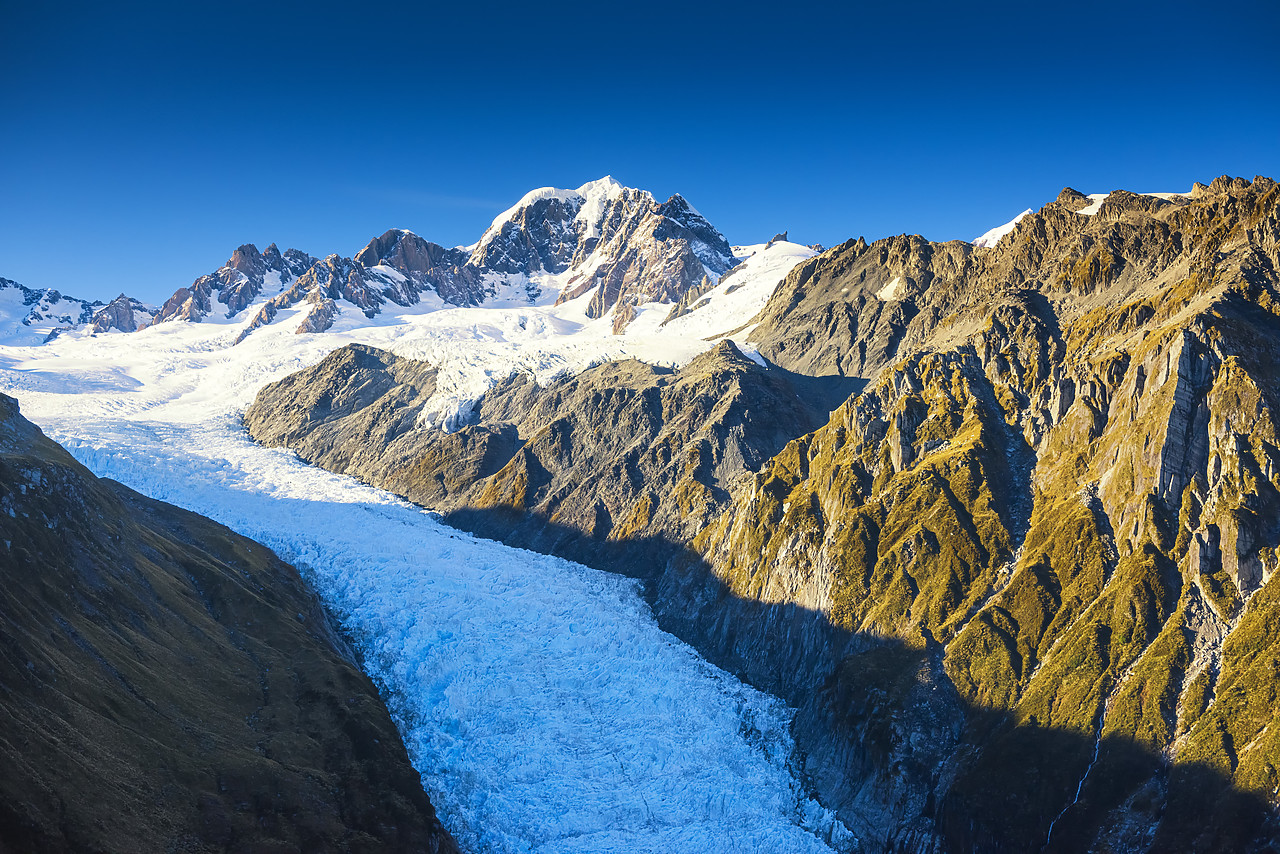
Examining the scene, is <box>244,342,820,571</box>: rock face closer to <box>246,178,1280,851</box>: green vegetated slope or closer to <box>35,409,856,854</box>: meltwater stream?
<box>246,178,1280,851</box>: green vegetated slope

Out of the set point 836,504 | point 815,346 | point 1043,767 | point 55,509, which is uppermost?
point 815,346

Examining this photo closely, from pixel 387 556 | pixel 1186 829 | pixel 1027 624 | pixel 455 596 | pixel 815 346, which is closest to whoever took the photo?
pixel 1186 829

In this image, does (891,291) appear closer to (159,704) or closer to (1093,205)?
(1093,205)

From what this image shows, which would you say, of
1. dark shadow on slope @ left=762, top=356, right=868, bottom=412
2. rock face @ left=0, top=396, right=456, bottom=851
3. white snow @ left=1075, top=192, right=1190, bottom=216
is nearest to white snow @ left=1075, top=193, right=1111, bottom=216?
white snow @ left=1075, top=192, right=1190, bottom=216

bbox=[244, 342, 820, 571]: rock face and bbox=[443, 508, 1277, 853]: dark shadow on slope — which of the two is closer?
bbox=[443, 508, 1277, 853]: dark shadow on slope

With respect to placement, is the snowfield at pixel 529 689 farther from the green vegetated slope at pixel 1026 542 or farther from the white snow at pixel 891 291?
the white snow at pixel 891 291

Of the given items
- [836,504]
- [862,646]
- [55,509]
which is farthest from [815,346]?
[55,509]

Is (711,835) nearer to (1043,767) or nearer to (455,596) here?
(1043,767)
